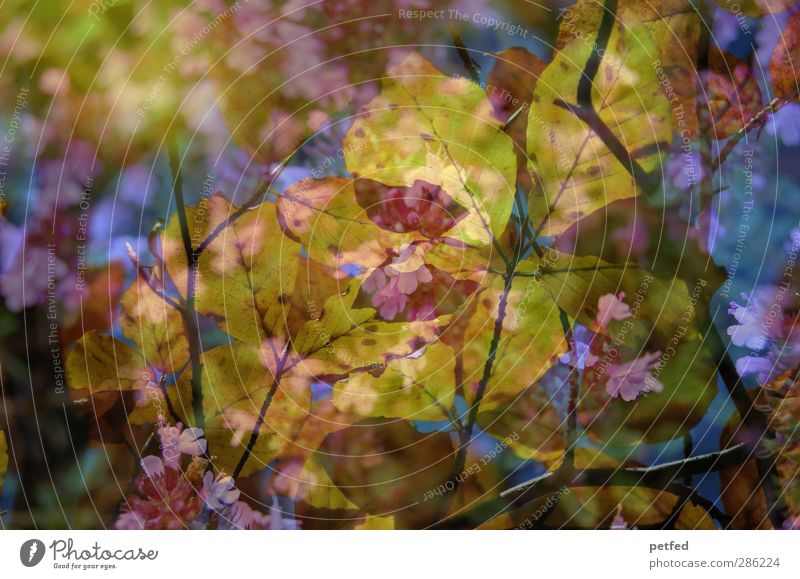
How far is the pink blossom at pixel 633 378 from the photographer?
890mm

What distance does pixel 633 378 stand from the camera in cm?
89

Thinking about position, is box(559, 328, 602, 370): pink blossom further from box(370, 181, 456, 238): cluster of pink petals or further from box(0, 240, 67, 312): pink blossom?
box(0, 240, 67, 312): pink blossom

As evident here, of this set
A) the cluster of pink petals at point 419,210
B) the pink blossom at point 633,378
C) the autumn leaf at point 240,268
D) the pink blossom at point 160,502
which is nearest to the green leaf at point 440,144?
the cluster of pink petals at point 419,210

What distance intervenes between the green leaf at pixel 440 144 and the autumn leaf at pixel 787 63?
37 centimetres

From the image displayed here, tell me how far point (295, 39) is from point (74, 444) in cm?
57

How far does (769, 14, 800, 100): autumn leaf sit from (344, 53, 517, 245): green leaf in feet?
1.21

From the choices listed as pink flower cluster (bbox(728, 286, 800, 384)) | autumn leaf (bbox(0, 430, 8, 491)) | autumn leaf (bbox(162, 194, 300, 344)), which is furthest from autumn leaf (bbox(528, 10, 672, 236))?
autumn leaf (bbox(0, 430, 8, 491))

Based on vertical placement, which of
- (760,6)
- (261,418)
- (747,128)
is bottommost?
(261,418)

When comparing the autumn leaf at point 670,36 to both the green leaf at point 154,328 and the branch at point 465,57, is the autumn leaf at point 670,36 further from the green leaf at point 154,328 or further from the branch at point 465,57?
the green leaf at point 154,328

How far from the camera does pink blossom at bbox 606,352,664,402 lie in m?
0.89

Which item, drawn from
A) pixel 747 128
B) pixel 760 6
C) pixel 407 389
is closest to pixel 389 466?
pixel 407 389

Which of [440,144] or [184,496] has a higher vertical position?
[440,144]

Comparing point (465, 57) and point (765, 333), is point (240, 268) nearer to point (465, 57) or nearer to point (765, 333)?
point (465, 57)

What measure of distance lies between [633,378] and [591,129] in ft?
1.07
